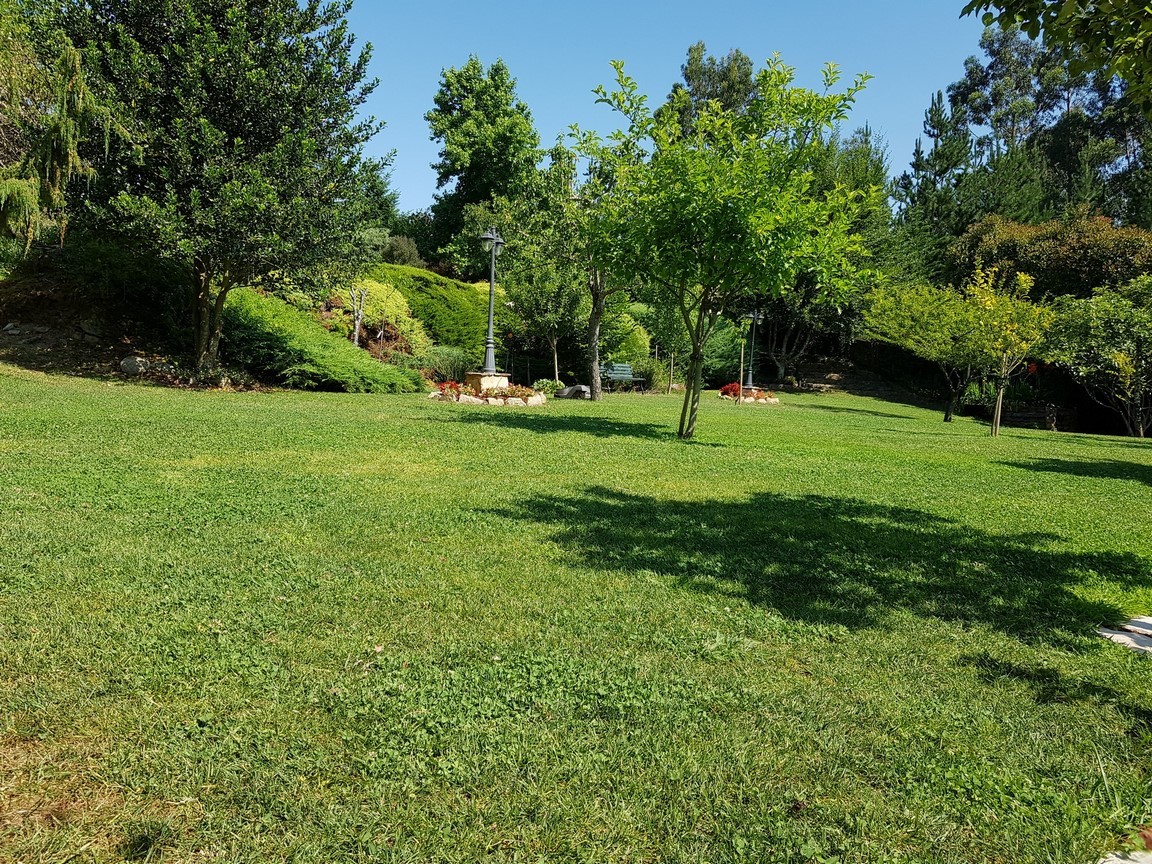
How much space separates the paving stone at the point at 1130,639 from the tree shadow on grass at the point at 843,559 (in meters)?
0.08

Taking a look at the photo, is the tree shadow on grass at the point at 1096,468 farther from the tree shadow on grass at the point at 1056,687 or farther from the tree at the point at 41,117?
the tree at the point at 41,117

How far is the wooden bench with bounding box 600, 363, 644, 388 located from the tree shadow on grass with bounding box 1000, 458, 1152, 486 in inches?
579

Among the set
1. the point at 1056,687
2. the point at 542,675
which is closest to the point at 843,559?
the point at 1056,687

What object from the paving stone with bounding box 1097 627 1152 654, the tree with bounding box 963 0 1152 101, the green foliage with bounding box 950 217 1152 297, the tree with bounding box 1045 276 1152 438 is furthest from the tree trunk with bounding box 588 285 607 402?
the paving stone with bounding box 1097 627 1152 654

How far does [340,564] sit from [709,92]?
5322cm

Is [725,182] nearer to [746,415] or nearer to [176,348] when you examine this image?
[746,415]

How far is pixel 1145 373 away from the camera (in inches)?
728

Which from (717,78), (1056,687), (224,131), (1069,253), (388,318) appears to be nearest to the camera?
(1056,687)

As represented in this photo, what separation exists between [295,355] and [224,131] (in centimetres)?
468

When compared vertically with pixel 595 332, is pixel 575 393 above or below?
below

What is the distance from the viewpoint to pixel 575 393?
20297mm

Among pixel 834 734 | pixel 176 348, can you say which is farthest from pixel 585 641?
pixel 176 348

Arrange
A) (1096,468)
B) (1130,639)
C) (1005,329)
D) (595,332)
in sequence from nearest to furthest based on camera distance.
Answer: (1130,639), (1096,468), (1005,329), (595,332)

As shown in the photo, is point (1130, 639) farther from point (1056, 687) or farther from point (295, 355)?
point (295, 355)
